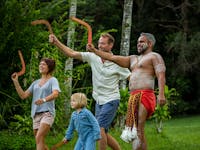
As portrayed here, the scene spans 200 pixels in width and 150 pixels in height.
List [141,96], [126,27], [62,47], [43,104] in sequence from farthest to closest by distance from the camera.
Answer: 1. [126,27]
2. [43,104]
3. [62,47]
4. [141,96]

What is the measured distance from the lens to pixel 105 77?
326 inches

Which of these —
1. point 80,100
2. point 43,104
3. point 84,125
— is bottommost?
point 84,125

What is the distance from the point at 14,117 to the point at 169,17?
2439 centimetres

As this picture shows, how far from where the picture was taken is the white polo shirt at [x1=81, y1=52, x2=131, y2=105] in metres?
8.29

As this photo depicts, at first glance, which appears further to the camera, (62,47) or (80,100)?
(62,47)

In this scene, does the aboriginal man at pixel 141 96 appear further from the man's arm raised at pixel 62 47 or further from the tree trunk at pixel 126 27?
the tree trunk at pixel 126 27

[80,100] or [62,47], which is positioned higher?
[62,47]

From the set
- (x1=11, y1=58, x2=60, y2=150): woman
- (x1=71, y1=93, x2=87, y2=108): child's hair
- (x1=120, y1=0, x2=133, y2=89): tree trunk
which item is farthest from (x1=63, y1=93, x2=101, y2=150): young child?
(x1=120, y1=0, x2=133, y2=89): tree trunk

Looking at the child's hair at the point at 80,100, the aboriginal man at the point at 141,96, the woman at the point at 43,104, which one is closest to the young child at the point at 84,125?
the child's hair at the point at 80,100

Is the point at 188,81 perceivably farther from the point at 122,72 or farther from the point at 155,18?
the point at 122,72

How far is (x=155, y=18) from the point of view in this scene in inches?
1367

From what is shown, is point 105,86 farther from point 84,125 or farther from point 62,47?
point 84,125

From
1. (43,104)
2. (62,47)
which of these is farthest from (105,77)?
(43,104)

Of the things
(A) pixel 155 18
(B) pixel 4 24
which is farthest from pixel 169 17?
(B) pixel 4 24
